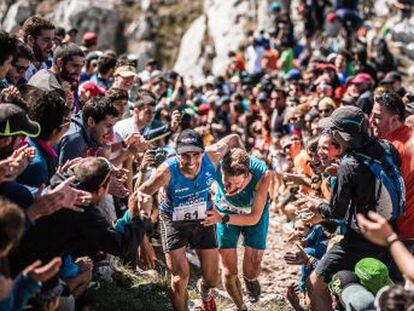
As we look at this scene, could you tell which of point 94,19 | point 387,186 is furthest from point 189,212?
point 94,19

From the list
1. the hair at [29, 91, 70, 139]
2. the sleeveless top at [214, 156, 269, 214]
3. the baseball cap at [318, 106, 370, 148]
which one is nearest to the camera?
the hair at [29, 91, 70, 139]

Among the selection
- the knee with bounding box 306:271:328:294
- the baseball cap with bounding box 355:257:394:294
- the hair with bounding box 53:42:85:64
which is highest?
the hair with bounding box 53:42:85:64

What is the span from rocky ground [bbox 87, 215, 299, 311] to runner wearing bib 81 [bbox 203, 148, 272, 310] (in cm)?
51

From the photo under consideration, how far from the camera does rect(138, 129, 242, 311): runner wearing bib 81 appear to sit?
7246 millimetres

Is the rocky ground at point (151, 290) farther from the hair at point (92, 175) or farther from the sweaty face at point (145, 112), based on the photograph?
the sweaty face at point (145, 112)

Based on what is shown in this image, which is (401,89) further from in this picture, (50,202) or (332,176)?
(50,202)

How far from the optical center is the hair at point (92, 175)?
17.6 ft

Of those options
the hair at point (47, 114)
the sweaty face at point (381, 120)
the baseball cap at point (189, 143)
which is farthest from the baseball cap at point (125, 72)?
the sweaty face at point (381, 120)

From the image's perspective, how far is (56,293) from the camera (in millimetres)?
5199

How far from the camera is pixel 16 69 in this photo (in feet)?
26.5

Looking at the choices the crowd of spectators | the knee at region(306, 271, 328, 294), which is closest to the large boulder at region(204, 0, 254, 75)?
the crowd of spectators

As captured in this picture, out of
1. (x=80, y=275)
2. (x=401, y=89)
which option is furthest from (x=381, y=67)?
(x=80, y=275)

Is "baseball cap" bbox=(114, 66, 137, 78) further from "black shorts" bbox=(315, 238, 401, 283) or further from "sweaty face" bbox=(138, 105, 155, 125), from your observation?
"black shorts" bbox=(315, 238, 401, 283)

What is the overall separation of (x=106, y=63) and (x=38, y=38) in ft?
6.23
